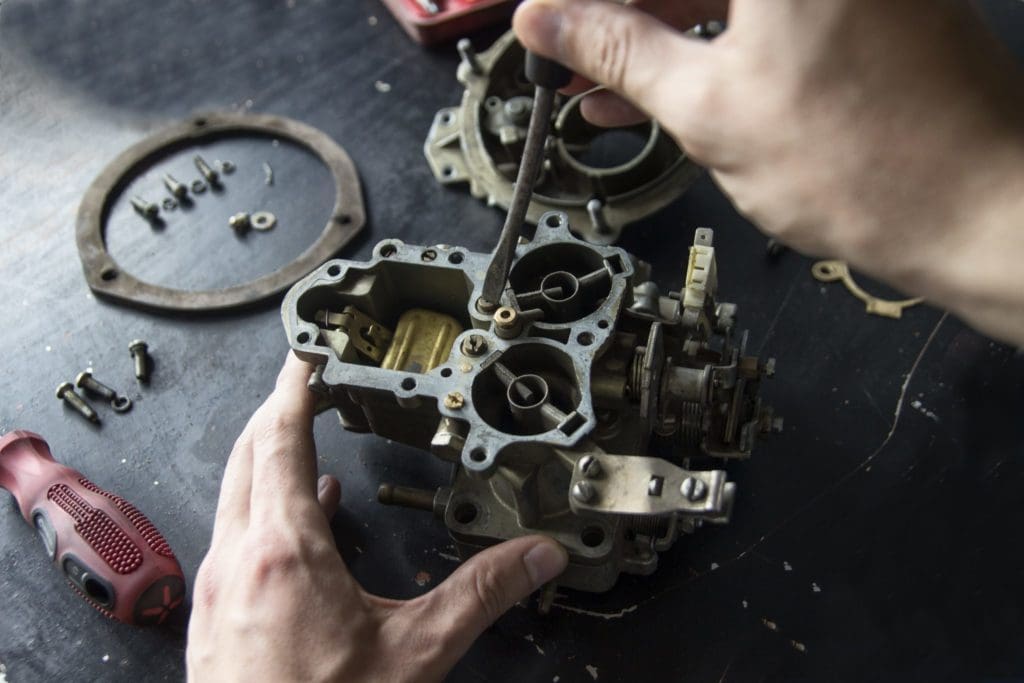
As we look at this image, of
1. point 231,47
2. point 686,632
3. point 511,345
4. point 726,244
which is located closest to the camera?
point 511,345

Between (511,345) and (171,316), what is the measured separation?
1.18 m

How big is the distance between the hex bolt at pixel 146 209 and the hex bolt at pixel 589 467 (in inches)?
65.9

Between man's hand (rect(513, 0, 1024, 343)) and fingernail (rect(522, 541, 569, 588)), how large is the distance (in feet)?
2.35

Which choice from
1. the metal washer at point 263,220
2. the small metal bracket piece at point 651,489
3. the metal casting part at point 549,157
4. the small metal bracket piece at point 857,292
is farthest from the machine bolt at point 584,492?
the metal washer at point 263,220

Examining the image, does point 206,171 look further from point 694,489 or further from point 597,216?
point 694,489

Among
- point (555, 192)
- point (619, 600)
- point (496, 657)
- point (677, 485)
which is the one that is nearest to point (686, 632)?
point (619, 600)

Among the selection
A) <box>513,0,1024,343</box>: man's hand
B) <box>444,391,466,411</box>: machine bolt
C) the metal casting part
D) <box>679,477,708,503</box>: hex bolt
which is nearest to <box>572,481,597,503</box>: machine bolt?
<box>679,477,708,503</box>: hex bolt

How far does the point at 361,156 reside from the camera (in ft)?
8.27

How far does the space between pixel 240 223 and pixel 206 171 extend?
0.25m

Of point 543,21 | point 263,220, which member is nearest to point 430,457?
point 263,220

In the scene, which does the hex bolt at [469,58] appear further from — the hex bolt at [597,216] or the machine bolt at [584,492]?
the machine bolt at [584,492]

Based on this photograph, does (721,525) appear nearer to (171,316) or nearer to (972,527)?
(972,527)

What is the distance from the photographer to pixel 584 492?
1.39 meters

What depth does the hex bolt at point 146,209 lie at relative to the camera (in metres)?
2.45
